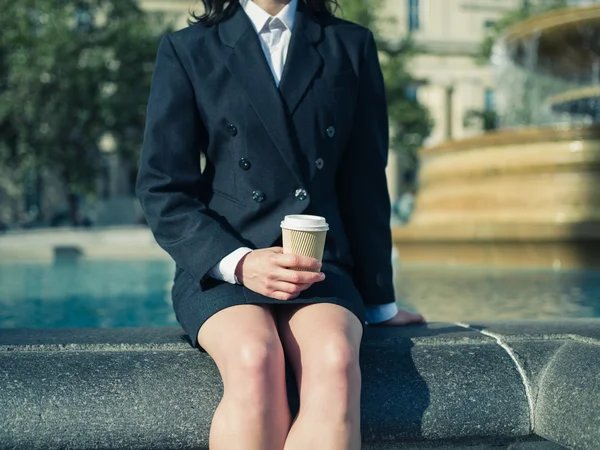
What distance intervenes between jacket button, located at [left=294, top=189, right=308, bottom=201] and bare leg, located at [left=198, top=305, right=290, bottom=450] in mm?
466

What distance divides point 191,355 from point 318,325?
0.38m

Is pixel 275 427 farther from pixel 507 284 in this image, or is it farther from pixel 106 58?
pixel 106 58

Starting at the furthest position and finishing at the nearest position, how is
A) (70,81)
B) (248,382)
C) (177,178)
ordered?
(70,81)
(177,178)
(248,382)

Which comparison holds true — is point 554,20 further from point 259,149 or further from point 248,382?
point 248,382

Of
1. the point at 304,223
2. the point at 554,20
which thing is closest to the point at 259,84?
the point at 304,223

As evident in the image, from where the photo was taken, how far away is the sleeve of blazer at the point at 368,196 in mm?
2707

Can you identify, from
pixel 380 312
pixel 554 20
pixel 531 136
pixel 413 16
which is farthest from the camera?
pixel 413 16

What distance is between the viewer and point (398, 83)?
29.2 m

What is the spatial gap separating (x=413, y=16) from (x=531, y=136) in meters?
38.8

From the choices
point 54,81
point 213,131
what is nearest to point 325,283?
point 213,131

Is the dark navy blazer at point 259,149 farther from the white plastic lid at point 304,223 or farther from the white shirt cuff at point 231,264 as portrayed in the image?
the white plastic lid at point 304,223

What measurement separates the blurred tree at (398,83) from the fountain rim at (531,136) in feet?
57.5

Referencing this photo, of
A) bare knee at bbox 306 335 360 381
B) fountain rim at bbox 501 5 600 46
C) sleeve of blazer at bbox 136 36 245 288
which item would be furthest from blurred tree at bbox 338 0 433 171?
bare knee at bbox 306 335 360 381

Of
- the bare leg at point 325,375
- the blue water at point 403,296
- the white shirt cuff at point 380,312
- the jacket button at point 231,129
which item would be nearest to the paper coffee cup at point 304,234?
the bare leg at point 325,375
